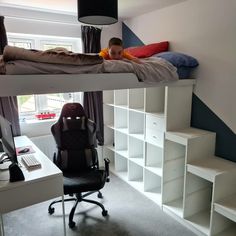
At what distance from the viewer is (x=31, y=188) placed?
1941 mm

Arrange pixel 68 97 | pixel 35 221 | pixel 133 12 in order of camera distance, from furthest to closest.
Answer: pixel 68 97 → pixel 133 12 → pixel 35 221

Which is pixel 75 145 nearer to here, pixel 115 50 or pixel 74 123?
pixel 74 123

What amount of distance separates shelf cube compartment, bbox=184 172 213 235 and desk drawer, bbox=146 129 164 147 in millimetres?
498

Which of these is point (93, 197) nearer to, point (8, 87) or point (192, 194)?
point (192, 194)

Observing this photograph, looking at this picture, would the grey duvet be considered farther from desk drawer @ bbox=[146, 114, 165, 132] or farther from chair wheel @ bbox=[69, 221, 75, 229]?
chair wheel @ bbox=[69, 221, 75, 229]

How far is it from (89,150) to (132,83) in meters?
1.10

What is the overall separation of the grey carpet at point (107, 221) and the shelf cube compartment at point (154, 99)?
3.72 ft

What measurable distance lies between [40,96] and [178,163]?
2175mm

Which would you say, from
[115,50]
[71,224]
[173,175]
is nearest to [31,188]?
[71,224]

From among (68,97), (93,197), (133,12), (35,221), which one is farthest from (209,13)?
(35,221)

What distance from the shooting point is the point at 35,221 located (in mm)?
2469

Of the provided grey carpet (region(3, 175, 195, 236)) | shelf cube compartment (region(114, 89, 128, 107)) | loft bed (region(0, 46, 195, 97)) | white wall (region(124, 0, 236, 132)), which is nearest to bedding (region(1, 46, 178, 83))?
loft bed (region(0, 46, 195, 97))

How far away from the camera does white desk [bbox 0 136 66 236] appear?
1856mm

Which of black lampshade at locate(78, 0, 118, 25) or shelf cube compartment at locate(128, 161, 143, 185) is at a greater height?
black lampshade at locate(78, 0, 118, 25)
